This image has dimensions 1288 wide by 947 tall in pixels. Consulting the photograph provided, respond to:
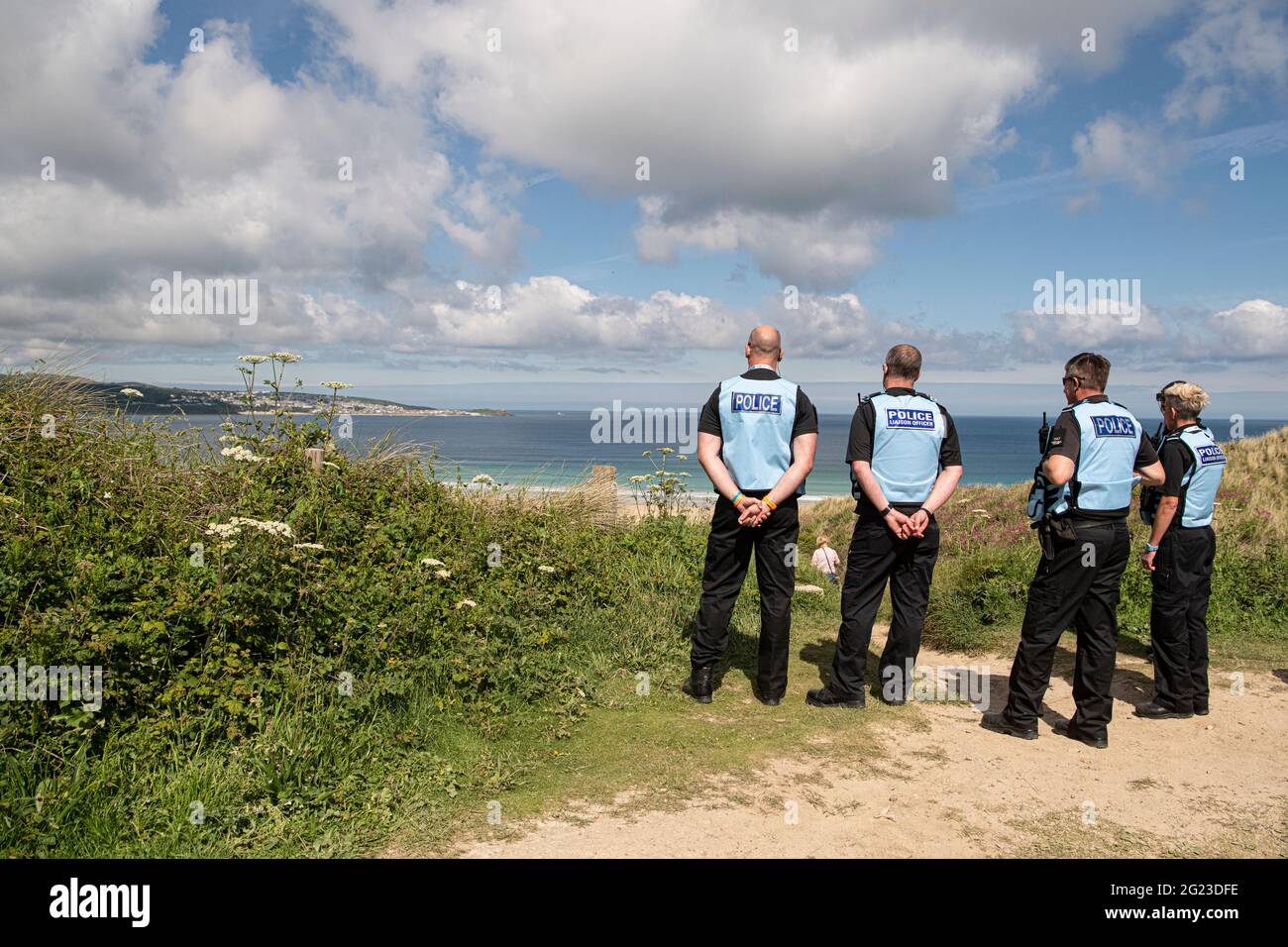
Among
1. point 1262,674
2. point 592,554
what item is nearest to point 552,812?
point 592,554

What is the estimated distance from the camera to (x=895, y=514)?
5.33 m

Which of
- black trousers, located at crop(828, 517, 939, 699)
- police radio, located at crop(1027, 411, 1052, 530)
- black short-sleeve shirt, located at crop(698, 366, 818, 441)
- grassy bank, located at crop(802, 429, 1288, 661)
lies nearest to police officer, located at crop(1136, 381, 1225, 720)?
police radio, located at crop(1027, 411, 1052, 530)

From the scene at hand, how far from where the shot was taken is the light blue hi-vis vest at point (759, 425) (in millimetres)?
5438

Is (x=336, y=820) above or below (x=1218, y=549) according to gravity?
below

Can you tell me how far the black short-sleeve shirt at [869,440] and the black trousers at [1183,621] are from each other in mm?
1682

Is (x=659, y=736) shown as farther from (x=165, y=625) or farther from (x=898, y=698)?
(x=165, y=625)

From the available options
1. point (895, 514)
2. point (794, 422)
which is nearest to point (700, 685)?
point (895, 514)

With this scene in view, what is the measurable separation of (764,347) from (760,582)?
5.49ft

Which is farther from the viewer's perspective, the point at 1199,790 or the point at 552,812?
the point at 1199,790

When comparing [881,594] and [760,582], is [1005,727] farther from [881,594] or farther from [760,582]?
[760,582]

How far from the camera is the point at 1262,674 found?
661 cm

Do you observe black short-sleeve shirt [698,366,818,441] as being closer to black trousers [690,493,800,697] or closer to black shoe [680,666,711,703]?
black trousers [690,493,800,697]
